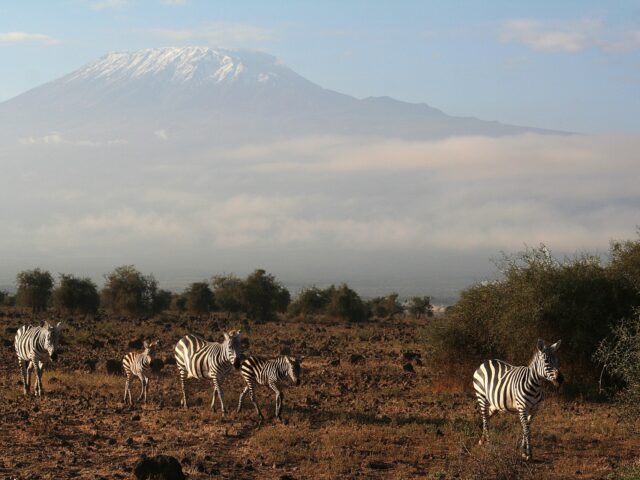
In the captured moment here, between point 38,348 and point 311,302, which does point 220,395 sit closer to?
point 38,348

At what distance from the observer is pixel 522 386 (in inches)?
548

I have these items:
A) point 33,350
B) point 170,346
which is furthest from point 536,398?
Result: point 170,346

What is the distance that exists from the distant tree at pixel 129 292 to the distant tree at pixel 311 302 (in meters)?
12.9

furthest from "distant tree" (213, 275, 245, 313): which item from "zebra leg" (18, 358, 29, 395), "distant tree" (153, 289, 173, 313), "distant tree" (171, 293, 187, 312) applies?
"zebra leg" (18, 358, 29, 395)

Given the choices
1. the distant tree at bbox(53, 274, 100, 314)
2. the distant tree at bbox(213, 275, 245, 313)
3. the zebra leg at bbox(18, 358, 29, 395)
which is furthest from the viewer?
the distant tree at bbox(213, 275, 245, 313)

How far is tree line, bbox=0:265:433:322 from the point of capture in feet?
187

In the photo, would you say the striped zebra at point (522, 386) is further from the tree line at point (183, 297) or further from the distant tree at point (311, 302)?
the distant tree at point (311, 302)

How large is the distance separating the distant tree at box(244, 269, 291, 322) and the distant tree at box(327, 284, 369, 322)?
467cm

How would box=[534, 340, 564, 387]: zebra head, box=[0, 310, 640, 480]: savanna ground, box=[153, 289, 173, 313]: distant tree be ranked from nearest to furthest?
box=[0, 310, 640, 480]: savanna ground → box=[534, 340, 564, 387]: zebra head → box=[153, 289, 173, 313]: distant tree

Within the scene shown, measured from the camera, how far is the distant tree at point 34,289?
59.2m

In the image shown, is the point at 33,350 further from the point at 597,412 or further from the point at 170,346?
the point at 597,412

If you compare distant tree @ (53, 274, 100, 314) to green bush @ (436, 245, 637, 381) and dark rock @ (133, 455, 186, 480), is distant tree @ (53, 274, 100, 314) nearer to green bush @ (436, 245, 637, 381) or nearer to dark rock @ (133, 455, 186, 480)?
green bush @ (436, 245, 637, 381)

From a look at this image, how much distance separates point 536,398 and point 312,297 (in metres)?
52.2

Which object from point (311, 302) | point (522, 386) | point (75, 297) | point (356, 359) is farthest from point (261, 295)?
point (522, 386)
